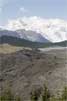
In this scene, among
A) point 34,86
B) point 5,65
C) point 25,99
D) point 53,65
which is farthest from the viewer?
point 5,65

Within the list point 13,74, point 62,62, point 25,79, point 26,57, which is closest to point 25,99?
point 25,79

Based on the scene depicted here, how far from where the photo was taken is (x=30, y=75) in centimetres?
7944

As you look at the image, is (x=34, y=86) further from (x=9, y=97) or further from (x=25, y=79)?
(x=9, y=97)

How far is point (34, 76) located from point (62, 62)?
457 inches

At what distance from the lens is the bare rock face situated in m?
71.4

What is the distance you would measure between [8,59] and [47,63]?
45.1 feet

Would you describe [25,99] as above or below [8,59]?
below

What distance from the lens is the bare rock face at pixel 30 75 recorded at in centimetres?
7138

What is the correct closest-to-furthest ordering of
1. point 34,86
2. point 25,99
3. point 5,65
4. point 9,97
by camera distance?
1. point 9,97
2. point 25,99
3. point 34,86
4. point 5,65

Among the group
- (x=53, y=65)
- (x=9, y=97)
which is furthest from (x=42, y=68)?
(x=9, y=97)

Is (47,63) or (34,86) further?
(47,63)

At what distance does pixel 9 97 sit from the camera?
40.9m

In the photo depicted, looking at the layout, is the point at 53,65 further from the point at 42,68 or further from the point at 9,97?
the point at 9,97

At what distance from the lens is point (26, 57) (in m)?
100
